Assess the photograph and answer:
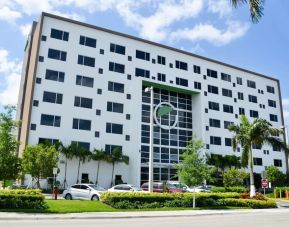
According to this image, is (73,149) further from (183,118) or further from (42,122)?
(183,118)

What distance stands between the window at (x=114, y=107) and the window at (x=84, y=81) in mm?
3875

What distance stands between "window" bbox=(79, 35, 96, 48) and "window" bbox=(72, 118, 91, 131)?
11258 mm

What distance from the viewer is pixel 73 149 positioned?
138ft

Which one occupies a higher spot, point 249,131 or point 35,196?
point 249,131

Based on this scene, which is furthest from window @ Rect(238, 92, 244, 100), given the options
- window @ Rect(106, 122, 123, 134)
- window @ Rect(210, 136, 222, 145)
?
window @ Rect(106, 122, 123, 134)

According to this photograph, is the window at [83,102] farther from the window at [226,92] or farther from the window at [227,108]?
the window at [226,92]

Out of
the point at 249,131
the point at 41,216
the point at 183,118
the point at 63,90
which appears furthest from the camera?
the point at 183,118

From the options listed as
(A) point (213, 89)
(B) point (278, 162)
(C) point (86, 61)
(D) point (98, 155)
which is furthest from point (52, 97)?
(B) point (278, 162)

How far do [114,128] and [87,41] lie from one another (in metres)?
13.1

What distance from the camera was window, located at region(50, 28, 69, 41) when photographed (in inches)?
1826

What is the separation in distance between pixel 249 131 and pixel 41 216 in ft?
82.2

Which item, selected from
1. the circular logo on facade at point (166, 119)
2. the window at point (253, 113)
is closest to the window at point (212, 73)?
the circular logo on facade at point (166, 119)

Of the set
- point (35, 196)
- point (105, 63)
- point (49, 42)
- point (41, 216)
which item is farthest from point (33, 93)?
point (41, 216)

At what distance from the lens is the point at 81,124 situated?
150 ft
